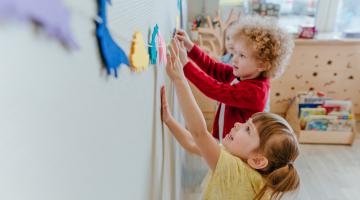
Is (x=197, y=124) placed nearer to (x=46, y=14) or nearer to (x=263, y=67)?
(x=263, y=67)

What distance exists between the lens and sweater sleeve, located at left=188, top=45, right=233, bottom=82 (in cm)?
129

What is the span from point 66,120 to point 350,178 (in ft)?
7.19

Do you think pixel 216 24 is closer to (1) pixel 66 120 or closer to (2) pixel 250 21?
(2) pixel 250 21

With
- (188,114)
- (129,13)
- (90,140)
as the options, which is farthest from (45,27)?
(188,114)

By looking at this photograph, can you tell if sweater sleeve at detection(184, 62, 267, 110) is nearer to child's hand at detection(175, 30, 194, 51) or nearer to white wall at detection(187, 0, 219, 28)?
child's hand at detection(175, 30, 194, 51)

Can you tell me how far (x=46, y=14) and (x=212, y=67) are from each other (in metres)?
1.14

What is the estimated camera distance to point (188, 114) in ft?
2.82

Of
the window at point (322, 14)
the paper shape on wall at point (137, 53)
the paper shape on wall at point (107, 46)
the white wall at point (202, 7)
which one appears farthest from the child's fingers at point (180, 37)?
the window at point (322, 14)

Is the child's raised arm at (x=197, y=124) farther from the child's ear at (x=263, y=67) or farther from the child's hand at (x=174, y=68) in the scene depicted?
the child's ear at (x=263, y=67)

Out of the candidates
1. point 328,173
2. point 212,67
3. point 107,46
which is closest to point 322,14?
point 328,173

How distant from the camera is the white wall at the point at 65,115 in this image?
0.19m

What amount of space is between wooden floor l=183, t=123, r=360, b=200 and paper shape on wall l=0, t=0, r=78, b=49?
169cm

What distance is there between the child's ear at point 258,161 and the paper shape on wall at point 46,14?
2.22 ft


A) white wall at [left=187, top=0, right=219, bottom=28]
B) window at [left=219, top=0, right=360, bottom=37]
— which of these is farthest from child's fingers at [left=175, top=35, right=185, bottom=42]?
window at [left=219, top=0, right=360, bottom=37]
